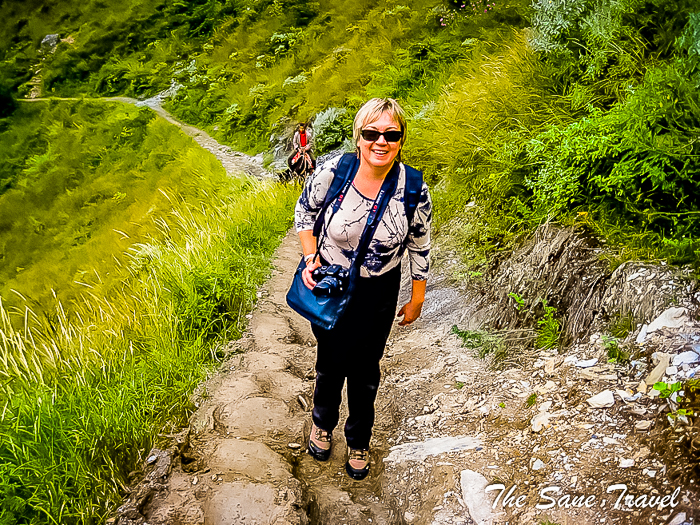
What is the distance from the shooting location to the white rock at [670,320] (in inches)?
85.5

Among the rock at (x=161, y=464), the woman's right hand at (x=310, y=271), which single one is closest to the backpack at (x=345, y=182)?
the woman's right hand at (x=310, y=271)

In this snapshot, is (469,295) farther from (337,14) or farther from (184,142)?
(337,14)

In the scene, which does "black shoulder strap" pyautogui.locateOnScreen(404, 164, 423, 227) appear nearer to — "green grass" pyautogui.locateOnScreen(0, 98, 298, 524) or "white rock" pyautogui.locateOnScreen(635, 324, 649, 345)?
"white rock" pyautogui.locateOnScreen(635, 324, 649, 345)

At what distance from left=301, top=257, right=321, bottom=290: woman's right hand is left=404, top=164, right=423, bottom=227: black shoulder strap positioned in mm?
482

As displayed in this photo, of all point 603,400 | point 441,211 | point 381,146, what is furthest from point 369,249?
point 441,211

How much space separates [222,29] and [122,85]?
633cm

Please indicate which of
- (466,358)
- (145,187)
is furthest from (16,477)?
(145,187)

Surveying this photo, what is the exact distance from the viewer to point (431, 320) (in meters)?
3.96

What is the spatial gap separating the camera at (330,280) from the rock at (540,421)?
122cm

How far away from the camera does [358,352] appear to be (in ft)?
7.62

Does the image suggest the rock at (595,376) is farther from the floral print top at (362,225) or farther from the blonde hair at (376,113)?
the blonde hair at (376,113)

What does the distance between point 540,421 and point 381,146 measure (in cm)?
159

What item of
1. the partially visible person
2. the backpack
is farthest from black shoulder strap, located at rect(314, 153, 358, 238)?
the partially visible person

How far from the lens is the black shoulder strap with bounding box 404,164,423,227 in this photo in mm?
2082
